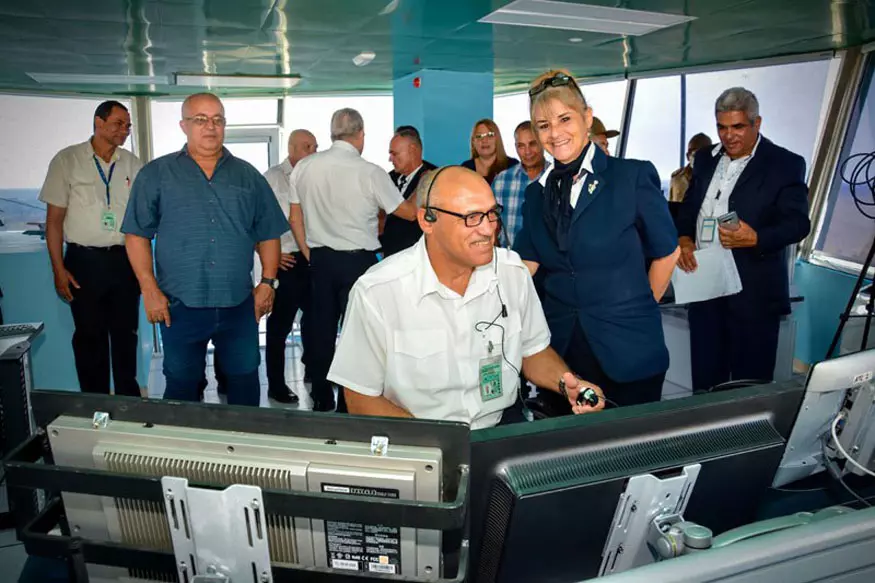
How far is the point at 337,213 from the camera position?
3.79 m

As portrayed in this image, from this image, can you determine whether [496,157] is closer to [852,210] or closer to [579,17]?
[579,17]

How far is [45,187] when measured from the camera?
3.58 metres

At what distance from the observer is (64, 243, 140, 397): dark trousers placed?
3633 mm

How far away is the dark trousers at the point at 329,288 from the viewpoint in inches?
152

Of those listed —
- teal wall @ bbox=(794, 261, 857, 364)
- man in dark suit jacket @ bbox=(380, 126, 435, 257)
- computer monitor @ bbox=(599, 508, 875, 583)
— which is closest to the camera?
computer monitor @ bbox=(599, 508, 875, 583)

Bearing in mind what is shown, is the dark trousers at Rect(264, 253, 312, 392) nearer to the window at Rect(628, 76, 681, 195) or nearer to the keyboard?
the keyboard

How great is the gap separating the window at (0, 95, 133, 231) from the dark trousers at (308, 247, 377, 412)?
482 centimetres

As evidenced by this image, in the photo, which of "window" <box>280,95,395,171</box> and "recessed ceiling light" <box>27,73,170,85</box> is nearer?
"recessed ceiling light" <box>27,73,170,85</box>

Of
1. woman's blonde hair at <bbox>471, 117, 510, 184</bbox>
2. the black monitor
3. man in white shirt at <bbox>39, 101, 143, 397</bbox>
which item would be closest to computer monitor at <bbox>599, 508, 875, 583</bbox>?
the black monitor

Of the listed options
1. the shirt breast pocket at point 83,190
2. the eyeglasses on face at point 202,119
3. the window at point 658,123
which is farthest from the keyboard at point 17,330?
the window at point 658,123

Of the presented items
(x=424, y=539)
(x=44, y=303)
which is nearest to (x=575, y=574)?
(x=424, y=539)

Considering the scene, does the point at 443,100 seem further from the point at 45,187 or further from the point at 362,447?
the point at 362,447

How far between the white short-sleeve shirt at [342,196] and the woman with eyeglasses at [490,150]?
0.67 meters

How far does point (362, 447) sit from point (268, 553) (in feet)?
0.59
